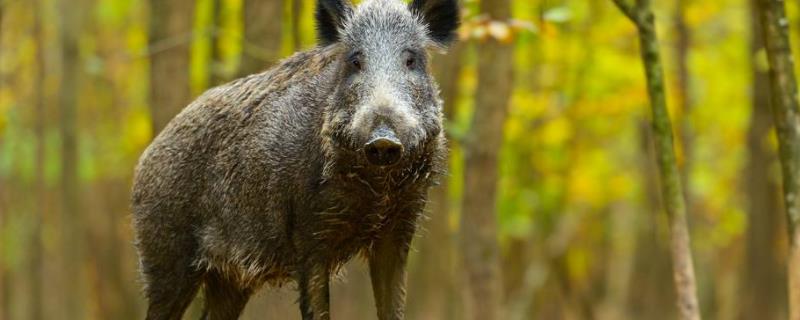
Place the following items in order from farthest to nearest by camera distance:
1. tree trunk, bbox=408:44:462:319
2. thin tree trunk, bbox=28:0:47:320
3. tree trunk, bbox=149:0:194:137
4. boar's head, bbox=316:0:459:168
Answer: thin tree trunk, bbox=28:0:47:320 < tree trunk, bbox=408:44:462:319 < tree trunk, bbox=149:0:194:137 < boar's head, bbox=316:0:459:168

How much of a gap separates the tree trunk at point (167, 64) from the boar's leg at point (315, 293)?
546cm

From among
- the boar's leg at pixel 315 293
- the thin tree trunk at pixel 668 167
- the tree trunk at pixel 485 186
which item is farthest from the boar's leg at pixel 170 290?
the tree trunk at pixel 485 186

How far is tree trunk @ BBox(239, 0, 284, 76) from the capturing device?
10.8 meters

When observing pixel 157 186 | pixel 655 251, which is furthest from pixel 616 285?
pixel 157 186

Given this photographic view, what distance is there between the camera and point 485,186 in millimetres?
12000

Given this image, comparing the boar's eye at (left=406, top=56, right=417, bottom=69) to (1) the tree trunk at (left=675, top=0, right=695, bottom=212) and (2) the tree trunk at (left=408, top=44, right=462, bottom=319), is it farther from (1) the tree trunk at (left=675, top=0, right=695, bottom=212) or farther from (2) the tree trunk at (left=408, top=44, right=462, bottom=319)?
Result: (1) the tree trunk at (left=675, top=0, right=695, bottom=212)

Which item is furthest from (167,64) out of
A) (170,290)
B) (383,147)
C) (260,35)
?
(383,147)

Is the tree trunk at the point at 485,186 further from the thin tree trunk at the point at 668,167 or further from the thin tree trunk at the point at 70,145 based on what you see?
the thin tree trunk at the point at 70,145

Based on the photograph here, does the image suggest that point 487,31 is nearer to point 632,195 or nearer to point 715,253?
point 632,195

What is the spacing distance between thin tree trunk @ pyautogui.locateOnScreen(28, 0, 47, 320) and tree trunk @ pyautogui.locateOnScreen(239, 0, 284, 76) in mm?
11455

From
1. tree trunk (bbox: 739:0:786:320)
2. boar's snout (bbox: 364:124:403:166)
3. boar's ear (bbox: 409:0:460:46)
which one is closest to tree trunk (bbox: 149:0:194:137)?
boar's ear (bbox: 409:0:460:46)

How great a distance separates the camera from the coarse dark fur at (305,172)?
691 centimetres

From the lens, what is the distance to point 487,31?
9781 millimetres

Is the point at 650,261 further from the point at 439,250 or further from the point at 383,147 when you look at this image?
the point at 383,147
